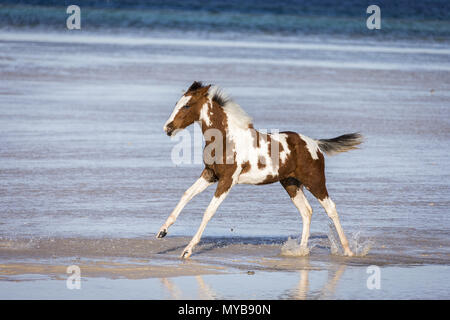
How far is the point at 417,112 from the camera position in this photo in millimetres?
21406

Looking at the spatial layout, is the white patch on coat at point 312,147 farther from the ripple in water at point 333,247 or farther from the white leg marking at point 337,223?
the ripple in water at point 333,247

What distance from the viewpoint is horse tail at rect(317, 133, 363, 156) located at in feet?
34.3

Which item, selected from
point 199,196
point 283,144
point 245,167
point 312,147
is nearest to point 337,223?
point 312,147

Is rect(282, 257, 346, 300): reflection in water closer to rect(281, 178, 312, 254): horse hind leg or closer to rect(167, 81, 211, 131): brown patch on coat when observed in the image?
rect(281, 178, 312, 254): horse hind leg

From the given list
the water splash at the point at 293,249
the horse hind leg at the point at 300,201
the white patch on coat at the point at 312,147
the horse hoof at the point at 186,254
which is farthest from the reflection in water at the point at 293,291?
the white patch on coat at the point at 312,147

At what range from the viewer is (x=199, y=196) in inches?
513

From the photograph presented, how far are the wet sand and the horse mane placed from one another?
128 centimetres

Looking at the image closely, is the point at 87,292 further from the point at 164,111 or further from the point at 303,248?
the point at 164,111

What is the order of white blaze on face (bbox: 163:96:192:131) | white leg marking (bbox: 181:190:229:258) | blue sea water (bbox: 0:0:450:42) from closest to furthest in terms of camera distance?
white leg marking (bbox: 181:190:229:258) → white blaze on face (bbox: 163:96:192:131) → blue sea water (bbox: 0:0:450:42)

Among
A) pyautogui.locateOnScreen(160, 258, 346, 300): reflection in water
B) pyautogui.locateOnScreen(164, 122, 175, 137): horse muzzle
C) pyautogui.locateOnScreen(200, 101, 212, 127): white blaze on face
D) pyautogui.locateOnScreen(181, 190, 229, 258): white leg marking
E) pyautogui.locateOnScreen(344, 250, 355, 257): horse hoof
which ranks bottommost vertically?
pyautogui.locateOnScreen(344, 250, 355, 257): horse hoof

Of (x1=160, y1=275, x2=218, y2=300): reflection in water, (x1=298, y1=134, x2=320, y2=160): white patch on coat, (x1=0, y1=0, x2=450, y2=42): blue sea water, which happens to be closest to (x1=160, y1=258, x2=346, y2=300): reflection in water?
(x1=160, y1=275, x2=218, y2=300): reflection in water

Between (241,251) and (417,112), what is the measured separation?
1207cm

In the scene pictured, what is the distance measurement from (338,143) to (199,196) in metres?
3.00
